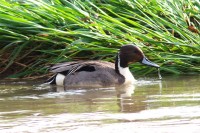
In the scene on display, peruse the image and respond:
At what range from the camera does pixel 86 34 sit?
945 centimetres

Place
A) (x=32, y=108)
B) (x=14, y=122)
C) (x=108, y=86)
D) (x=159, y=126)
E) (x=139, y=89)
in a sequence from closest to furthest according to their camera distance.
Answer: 1. (x=159, y=126)
2. (x=14, y=122)
3. (x=32, y=108)
4. (x=139, y=89)
5. (x=108, y=86)

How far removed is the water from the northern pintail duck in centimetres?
32

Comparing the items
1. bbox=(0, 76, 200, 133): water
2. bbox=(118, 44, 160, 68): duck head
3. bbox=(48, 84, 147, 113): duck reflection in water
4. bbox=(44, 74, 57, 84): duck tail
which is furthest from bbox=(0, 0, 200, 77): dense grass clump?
bbox=(48, 84, 147, 113): duck reflection in water

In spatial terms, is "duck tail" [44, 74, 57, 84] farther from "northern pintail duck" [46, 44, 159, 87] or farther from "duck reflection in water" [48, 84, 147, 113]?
"duck reflection in water" [48, 84, 147, 113]

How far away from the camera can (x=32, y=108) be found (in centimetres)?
688

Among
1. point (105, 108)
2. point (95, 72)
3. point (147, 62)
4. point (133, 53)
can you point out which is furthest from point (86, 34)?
point (105, 108)

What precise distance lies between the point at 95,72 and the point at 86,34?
1.57ft

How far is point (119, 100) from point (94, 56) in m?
2.59

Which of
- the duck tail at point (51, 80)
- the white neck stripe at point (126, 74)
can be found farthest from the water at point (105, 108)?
the duck tail at point (51, 80)

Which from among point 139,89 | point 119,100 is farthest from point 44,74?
point 119,100

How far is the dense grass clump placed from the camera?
31.1ft

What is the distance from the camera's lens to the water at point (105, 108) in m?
5.63

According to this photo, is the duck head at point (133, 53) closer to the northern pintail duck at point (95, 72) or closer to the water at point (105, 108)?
the northern pintail duck at point (95, 72)

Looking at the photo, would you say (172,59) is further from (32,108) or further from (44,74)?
(32,108)
